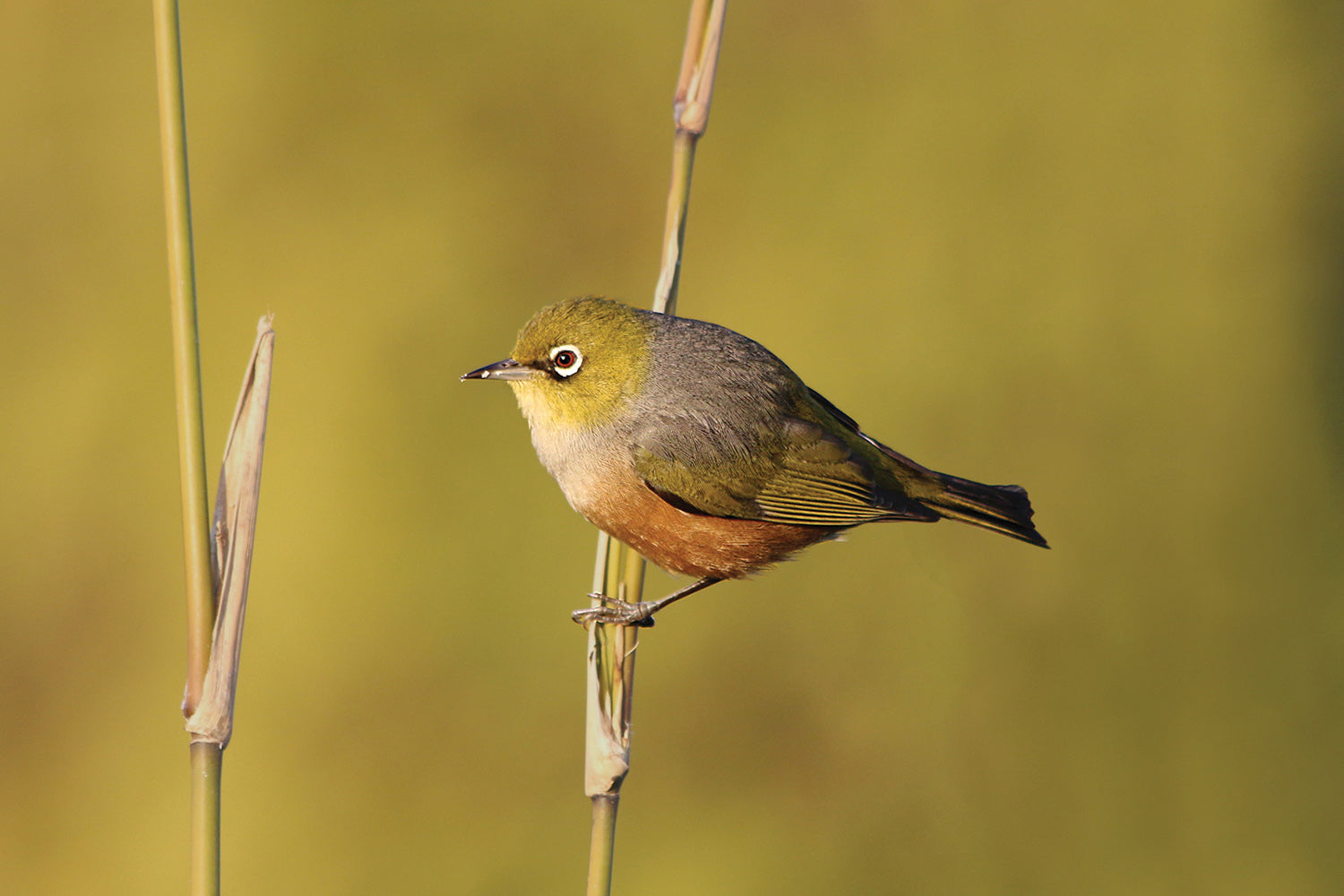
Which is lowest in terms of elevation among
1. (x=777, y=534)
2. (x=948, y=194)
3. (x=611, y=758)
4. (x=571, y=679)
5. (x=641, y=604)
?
(x=571, y=679)

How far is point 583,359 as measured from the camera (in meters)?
1.98

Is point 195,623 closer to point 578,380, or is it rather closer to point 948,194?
point 578,380

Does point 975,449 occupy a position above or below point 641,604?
above

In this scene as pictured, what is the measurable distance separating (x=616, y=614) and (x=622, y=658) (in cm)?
16

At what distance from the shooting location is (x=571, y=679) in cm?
360

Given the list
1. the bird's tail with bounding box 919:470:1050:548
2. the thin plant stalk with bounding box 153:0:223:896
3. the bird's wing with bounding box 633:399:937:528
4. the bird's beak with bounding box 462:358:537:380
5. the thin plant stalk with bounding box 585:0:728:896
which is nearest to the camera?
the thin plant stalk with bounding box 153:0:223:896

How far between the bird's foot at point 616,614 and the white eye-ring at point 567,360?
417 millimetres

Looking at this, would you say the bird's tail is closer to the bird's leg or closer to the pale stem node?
the bird's leg

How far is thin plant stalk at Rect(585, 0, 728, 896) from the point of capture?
1.67m

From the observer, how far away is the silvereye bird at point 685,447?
197 centimetres

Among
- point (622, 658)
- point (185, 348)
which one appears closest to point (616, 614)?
point (622, 658)

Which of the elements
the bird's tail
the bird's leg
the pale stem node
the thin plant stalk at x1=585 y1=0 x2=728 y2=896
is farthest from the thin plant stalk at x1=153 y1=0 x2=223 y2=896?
the bird's tail

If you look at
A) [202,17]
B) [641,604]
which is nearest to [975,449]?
[641,604]

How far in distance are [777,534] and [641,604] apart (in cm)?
32
